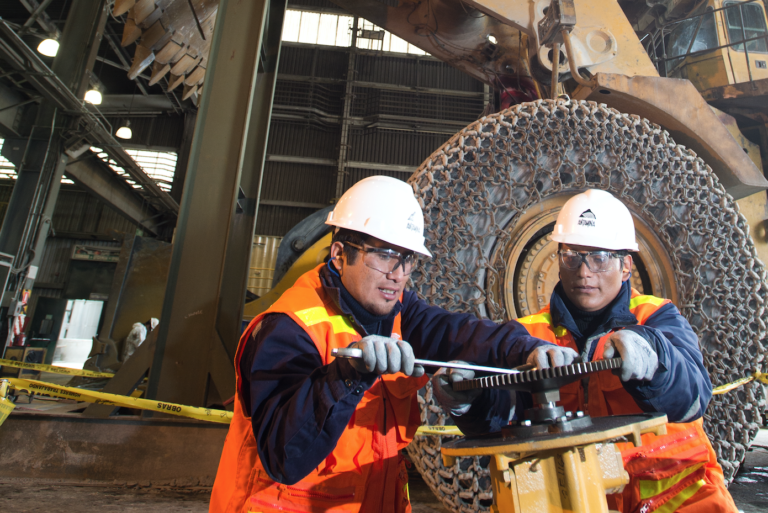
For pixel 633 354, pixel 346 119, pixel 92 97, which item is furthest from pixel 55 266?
pixel 633 354

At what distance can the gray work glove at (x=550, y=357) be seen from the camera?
149 centimetres

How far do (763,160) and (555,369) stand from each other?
4.58m

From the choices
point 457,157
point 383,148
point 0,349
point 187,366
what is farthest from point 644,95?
point 383,148

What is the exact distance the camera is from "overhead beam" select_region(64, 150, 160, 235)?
10.4 m

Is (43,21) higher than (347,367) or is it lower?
higher

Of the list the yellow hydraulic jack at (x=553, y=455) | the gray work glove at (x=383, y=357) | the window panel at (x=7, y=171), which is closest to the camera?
the yellow hydraulic jack at (x=553, y=455)

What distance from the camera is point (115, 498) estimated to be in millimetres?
2795

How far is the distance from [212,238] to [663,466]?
118 inches

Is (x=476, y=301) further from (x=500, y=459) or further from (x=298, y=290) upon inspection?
(x=500, y=459)

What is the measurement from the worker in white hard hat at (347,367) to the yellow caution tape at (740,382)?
5.44 ft

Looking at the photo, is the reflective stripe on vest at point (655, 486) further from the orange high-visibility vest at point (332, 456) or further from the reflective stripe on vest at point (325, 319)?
the reflective stripe on vest at point (325, 319)

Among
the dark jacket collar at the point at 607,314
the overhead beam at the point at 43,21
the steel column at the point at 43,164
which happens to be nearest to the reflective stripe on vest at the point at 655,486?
the dark jacket collar at the point at 607,314

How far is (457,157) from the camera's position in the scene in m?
2.68

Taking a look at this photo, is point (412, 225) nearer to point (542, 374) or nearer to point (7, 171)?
point (542, 374)
